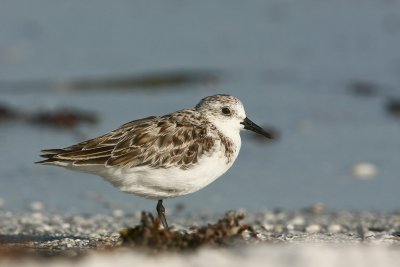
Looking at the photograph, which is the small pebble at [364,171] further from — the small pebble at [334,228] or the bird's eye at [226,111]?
the bird's eye at [226,111]

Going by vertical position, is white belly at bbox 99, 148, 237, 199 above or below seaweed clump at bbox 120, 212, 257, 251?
A: above

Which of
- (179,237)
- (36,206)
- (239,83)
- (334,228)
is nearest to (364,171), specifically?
(334,228)

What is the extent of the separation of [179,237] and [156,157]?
3.81 feet

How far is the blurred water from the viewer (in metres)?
9.70

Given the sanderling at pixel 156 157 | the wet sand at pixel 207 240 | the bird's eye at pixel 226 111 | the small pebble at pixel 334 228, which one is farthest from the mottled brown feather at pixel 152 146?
the small pebble at pixel 334 228

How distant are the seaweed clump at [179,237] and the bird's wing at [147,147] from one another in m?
1.02

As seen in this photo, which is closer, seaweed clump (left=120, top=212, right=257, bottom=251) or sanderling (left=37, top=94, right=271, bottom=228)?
seaweed clump (left=120, top=212, right=257, bottom=251)

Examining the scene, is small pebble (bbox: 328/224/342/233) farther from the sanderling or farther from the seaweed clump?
the seaweed clump

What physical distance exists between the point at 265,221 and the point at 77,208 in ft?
5.89

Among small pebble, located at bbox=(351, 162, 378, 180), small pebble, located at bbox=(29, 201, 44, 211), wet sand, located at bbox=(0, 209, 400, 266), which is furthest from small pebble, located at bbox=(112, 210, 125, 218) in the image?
small pebble, located at bbox=(351, 162, 378, 180)

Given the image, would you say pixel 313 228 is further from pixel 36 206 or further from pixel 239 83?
pixel 239 83

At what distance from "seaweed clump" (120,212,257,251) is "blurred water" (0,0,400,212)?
10.6 ft

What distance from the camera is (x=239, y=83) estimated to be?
13727 millimetres

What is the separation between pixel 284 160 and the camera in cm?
1062
